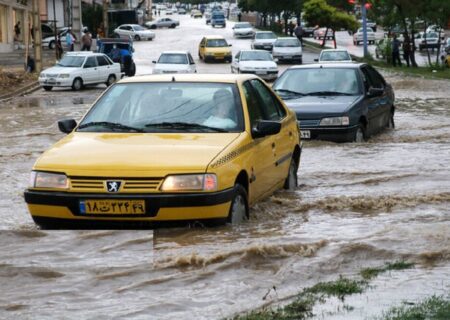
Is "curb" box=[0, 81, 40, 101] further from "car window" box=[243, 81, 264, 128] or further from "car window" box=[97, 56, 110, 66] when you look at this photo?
"car window" box=[243, 81, 264, 128]

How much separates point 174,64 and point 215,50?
56.4ft

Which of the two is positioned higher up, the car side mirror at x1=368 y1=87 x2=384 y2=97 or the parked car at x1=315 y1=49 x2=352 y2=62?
the car side mirror at x1=368 y1=87 x2=384 y2=97

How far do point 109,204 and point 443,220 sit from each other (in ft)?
10.8

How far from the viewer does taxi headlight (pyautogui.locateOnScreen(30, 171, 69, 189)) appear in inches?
328

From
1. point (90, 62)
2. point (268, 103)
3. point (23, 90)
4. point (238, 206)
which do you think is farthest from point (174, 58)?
point (238, 206)

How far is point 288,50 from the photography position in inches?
2190

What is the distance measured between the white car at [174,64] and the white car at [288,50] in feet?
46.5

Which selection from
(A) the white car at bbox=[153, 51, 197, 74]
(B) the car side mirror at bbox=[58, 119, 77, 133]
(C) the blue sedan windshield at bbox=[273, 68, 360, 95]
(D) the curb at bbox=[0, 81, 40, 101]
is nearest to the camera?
(B) the car side mirror at bbox=[58, 119, 77, 133]

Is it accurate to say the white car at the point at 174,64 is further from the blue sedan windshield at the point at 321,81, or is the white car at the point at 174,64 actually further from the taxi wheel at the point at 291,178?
the taxi wheel at the point at 291,178

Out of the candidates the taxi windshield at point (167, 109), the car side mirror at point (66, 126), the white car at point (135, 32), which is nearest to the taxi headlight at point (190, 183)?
the taxi windshield at point (167, 109)

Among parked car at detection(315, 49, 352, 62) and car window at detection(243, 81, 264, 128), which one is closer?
car window at detection(243, 81, 264, 128)

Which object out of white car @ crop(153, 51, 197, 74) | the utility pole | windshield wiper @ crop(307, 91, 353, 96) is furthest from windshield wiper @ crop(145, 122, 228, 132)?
the utility pole

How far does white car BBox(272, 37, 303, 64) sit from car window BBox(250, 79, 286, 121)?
147 feet

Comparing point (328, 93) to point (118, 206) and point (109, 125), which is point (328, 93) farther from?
point (118, 206)
